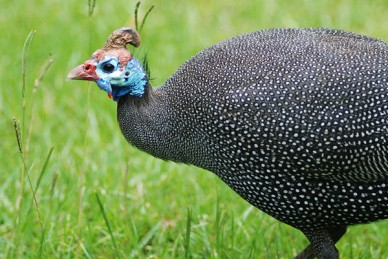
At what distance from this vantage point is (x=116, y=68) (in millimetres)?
3141

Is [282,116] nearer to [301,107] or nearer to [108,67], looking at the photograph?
[301,107]

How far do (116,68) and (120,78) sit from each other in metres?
0.05

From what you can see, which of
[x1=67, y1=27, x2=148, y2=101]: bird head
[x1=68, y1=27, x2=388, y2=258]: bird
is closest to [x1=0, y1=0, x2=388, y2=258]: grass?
[x1=67, y1=27, x2=148, y2=101]: bird head

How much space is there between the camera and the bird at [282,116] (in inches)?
116

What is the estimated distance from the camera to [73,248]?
361 cm

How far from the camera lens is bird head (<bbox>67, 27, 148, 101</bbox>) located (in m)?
3.13

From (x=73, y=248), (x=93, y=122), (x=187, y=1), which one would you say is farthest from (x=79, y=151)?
(x=187, y=1)

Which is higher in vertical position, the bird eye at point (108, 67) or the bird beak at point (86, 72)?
the bird eye at point (108, 67)

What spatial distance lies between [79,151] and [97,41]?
147 cm

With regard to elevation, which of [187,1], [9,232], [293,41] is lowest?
[9,232]

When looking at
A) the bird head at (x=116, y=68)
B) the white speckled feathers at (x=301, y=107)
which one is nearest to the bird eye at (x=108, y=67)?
the bird head at (x=116, y=68)

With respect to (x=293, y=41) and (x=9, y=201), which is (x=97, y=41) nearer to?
(x=9, y=201)

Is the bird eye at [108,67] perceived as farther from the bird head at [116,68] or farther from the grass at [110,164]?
the grass at [110,164]

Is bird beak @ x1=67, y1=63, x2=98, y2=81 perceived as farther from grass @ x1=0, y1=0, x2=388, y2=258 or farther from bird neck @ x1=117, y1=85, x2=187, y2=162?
bird neck @ x1=117, y1=85, x2=187, y2=162
